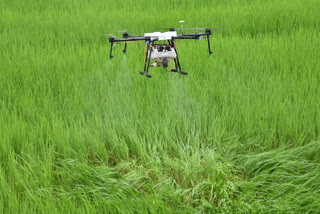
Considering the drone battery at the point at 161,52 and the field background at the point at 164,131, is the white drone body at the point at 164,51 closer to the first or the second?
the drone battery at the point at 161,52

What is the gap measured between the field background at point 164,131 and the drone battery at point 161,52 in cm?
74

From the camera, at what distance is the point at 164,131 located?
2.36 m

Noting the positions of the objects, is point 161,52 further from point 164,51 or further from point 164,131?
point 164,131

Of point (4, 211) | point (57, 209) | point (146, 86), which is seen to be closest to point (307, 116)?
point (146, 86)

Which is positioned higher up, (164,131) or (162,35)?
(162,35)

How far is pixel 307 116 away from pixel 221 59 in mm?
1039

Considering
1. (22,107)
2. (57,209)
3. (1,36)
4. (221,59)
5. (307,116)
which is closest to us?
(57,209)

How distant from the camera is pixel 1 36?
4809 millimetres

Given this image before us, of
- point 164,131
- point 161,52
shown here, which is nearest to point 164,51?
point 161,52

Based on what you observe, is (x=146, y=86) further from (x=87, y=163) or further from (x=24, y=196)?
(x=24, y=196)

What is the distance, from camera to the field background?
1918mm

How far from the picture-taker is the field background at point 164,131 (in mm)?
1918

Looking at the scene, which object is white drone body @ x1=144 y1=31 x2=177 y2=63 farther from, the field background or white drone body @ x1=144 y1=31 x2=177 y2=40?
the field background

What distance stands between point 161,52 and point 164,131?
0.96 meters
